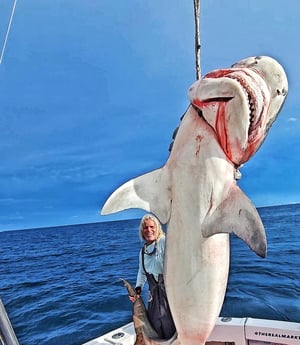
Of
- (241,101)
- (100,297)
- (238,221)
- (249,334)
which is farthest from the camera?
(100,297)

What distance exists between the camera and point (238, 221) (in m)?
1.71

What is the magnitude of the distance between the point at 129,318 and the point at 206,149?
943cm

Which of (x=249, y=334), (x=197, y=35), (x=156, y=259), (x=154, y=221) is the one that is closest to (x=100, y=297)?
(x=249, y=334)

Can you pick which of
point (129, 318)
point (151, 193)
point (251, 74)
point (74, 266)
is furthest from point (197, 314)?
point (74, 266)

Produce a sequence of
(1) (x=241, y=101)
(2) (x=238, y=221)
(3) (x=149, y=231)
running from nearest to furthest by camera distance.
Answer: (1) (x=241, y=101) → (2) (x=238, y=221) → (3) (x=149, y=231)

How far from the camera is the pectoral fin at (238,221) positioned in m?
1.64

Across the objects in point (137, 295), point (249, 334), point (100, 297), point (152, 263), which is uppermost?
point (152, 263)

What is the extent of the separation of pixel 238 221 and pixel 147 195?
0.48 m

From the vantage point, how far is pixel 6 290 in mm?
18406

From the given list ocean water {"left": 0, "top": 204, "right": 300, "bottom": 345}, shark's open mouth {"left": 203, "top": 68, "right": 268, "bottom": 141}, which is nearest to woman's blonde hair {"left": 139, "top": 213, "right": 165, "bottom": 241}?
shark's open mouth {"left": 203, "top": 68, "right": 268, "bottom": 141}

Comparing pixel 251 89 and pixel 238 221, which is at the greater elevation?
pixel 251 89

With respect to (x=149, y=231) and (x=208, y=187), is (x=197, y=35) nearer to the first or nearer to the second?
(x=208, y=187)

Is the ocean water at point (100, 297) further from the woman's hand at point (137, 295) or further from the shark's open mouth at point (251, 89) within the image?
the shark's open mouth at point (251, 89)

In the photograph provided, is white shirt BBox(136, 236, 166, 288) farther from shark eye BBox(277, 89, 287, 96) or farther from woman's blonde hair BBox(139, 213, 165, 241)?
shark eye BBox(277, 89, 287, 96)
